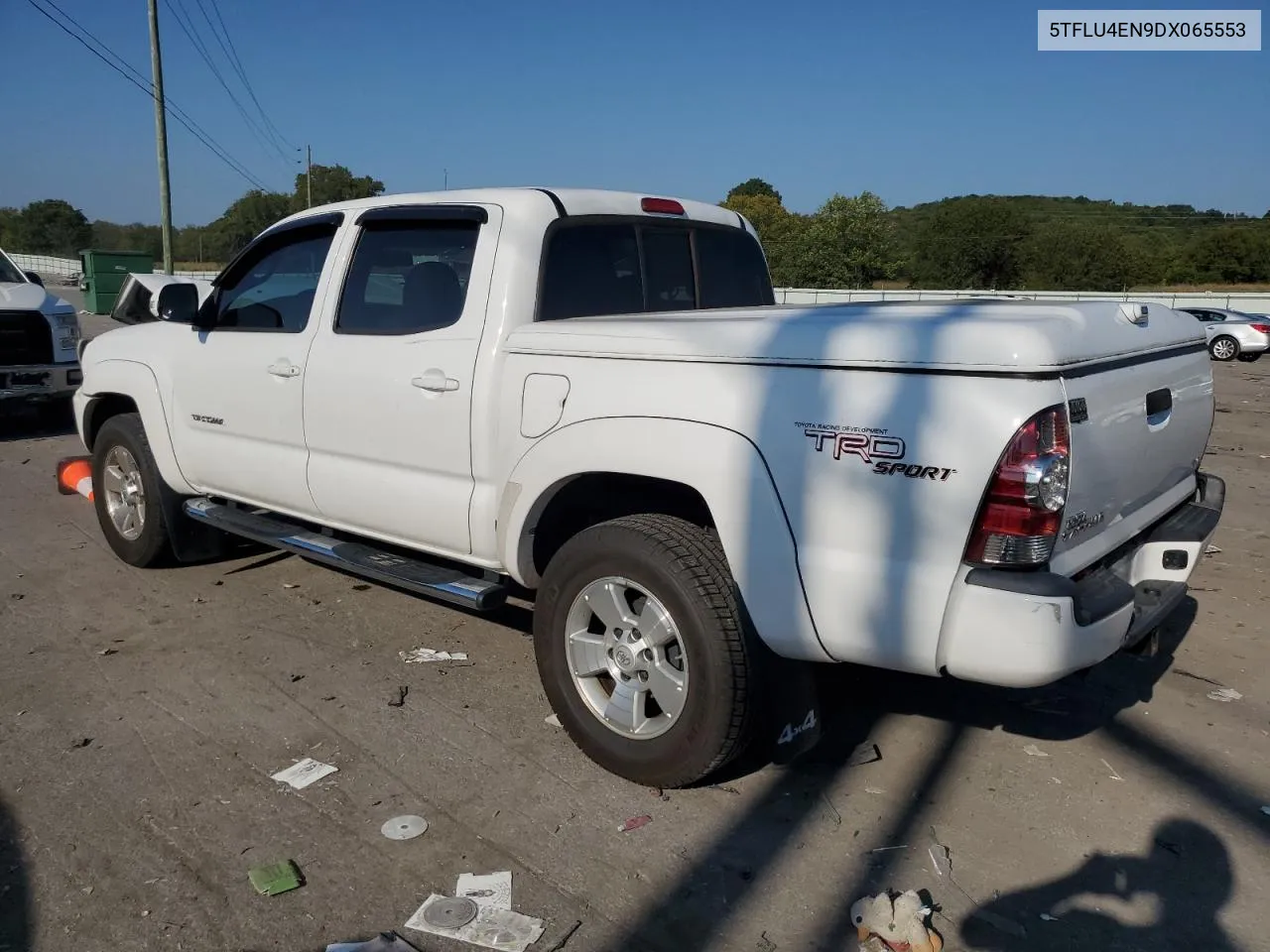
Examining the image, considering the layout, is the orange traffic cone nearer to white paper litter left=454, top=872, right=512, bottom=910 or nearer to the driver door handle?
the driver door handle

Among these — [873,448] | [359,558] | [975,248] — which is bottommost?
[359,558]

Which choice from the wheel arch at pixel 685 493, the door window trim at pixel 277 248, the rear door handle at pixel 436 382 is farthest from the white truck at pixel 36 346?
the wheel arch at pixel 685 493

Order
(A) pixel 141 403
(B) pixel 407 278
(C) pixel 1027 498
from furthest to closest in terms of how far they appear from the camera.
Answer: (A) pixel 141 403 < (B) pixel 407 278 < (C) pixel 1027 498

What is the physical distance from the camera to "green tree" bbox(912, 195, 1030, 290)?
68375 millimetres

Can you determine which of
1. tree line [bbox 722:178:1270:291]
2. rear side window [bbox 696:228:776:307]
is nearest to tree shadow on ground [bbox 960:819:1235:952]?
rear side window [bbox 696:228:776:307]

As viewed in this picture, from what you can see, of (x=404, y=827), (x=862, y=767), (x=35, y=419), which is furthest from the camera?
(x=35, y=419)

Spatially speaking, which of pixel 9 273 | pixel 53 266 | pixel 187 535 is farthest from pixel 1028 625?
pixel 53 266

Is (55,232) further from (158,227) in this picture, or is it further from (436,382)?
(436,382)

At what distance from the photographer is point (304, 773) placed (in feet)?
11.8

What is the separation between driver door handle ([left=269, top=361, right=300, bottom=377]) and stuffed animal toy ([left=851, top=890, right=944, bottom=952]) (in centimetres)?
328

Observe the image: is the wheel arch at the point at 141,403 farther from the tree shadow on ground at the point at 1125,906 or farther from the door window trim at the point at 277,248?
the tree shadow on ground at the point at 1125,906

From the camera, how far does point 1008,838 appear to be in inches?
127

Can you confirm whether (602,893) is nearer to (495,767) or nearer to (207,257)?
(495,767)

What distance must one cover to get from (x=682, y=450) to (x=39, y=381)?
973 cm
